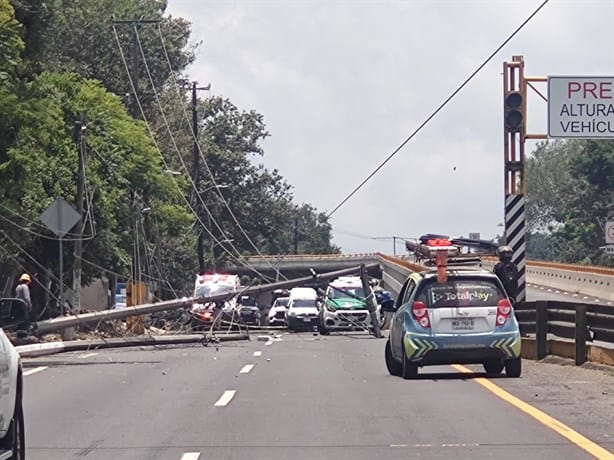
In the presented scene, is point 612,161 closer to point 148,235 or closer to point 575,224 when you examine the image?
point 575,224

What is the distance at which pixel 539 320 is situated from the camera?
23.5 metres

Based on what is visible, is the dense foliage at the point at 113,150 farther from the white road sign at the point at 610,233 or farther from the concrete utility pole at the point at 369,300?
the white road sign at the point at 610,233

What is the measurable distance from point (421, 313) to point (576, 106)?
1418 cm

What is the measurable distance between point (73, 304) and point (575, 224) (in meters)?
70.5

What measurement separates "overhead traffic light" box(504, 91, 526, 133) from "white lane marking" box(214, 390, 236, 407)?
12.4 metres

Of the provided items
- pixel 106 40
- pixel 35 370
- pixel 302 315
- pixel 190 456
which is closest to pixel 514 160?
pixel 35 370

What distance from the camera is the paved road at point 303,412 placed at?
1238 centimetres

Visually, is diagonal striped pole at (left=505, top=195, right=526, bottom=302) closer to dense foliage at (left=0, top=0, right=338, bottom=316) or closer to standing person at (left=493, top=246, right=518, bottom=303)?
standing person at (left=493, top=246, right=518, bottom=303)

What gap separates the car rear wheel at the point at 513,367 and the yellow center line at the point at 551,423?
47 centimetres

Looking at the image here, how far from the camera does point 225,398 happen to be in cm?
1738

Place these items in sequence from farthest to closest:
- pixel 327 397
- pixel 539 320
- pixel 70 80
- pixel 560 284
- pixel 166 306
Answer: pixel 560 284
pixel 70 80
pixel 166 306
pixel 539 320
pixel 327 397

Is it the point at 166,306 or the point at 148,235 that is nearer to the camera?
the point at 166,306

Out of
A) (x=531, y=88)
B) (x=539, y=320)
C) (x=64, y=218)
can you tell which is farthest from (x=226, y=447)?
(x=64, y=218)

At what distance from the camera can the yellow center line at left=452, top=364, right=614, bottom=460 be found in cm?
1189
